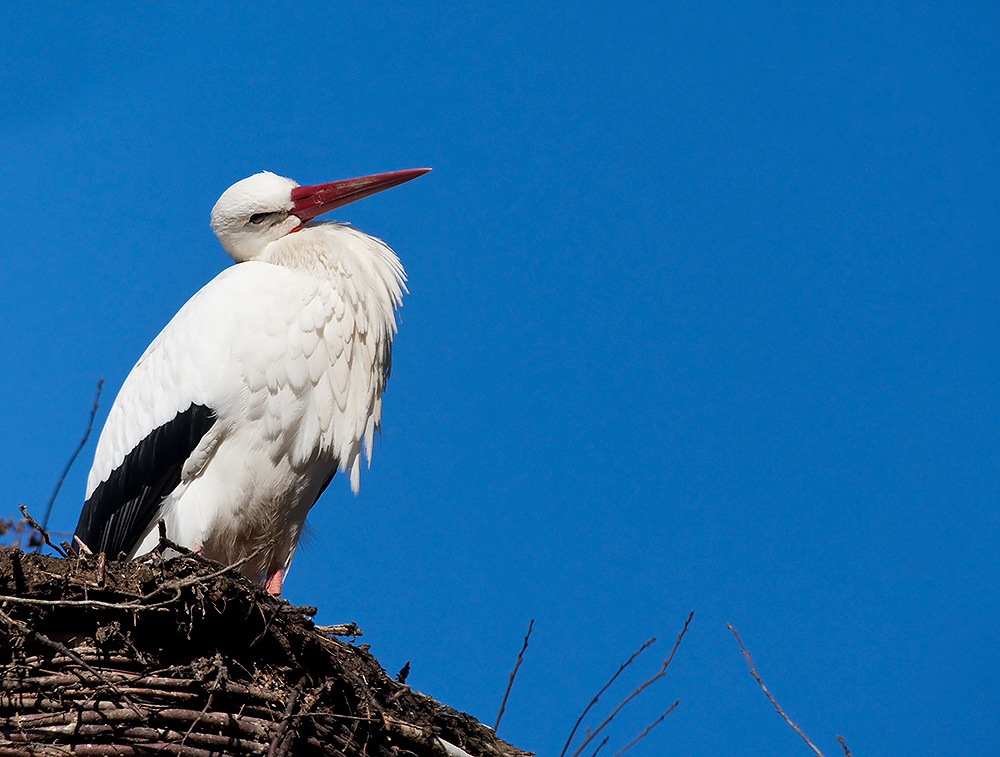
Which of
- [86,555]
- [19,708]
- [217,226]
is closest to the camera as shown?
[19,708]

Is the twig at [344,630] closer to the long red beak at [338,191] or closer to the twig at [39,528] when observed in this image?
the twig at [39,528]

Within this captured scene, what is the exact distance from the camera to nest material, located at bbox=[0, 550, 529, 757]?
2.70 metres

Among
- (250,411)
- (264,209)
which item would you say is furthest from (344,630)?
(264,209)

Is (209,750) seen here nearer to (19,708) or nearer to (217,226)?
(19,708)

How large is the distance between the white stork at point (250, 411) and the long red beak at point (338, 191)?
298mm

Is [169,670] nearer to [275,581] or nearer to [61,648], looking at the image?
[61,648]

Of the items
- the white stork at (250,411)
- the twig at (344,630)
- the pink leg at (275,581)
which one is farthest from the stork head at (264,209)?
the twig at (344,630)

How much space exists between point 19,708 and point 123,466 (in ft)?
5.07

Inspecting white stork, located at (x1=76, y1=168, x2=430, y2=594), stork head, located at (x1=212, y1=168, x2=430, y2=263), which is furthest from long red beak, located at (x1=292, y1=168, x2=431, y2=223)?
white stork, located at (x1=76, y1=168, x2=430, y2=594)

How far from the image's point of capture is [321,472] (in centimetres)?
424

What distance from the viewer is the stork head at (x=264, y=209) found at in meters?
4.72

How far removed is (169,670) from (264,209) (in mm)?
2363

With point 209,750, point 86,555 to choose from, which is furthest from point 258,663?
point 86,555

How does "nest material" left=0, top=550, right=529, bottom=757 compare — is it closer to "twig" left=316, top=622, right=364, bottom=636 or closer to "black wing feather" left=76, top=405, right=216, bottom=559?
"twig" left=316, top=622, right=364, bottom=636
